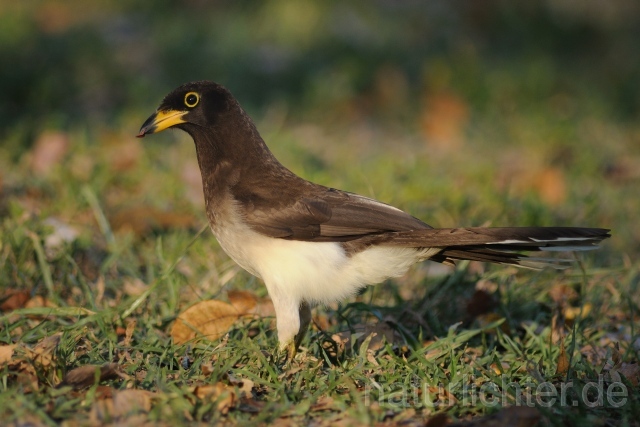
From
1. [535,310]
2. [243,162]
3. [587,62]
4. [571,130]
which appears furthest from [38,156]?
[587,62]

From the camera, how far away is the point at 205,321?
4.30 meters

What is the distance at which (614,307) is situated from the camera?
16.3 ft

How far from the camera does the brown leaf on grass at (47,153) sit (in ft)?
20.4

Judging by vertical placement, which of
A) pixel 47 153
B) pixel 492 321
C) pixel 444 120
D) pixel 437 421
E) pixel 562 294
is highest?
pixel 444 120

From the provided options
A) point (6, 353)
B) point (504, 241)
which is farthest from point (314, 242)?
point (6, 353)

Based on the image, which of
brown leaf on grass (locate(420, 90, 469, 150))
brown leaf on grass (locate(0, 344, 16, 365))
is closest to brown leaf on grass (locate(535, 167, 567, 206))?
brown leaf on grass (locate(420, 90, 469, 150))


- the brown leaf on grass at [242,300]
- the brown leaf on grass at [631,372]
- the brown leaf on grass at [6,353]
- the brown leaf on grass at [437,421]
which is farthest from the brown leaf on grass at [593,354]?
the brown leaf on grass at [6,353]

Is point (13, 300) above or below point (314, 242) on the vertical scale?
below

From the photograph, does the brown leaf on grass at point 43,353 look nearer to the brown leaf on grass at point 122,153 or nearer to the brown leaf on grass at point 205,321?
the brown leaf on grass at point 205,321

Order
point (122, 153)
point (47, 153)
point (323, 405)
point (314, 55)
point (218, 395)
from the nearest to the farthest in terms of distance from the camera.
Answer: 1. point (218, 395)
2. point (323, 405)
3. point (47, 153)
4. point (122, 153)
5. point (314, 55)

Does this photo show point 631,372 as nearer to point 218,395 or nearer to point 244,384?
point 244,384

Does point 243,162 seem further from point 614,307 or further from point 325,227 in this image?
point 614,307

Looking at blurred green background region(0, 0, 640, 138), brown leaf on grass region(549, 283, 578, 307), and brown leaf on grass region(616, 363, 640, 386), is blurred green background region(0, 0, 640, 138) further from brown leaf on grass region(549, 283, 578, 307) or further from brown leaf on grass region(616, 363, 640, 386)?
brown leaf on grass region(616, 363, 640, 386)

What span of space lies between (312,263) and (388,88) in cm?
524
